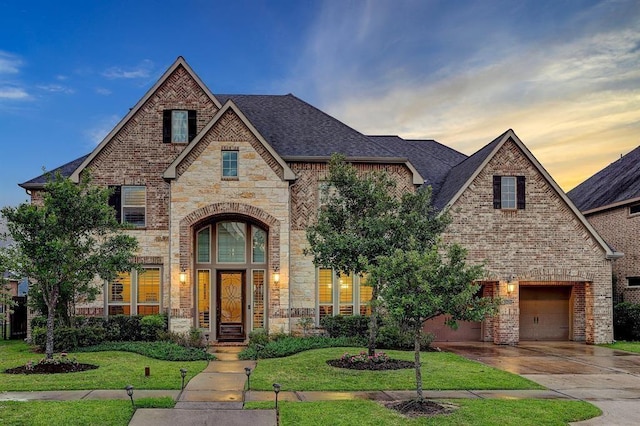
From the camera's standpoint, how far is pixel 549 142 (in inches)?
1119

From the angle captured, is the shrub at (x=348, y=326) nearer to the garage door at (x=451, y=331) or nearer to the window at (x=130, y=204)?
the garage door at (x=451, y=331)

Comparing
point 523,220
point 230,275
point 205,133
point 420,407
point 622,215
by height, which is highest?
point 205,133

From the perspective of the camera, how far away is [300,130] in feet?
78.0

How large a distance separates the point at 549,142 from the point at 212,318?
18681 millimetres

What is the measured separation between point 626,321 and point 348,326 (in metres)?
11.9

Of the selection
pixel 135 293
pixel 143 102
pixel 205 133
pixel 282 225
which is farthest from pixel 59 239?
pixel 143 102

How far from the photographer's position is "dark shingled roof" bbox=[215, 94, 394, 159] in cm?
2236

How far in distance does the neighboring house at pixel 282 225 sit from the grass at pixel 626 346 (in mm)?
514

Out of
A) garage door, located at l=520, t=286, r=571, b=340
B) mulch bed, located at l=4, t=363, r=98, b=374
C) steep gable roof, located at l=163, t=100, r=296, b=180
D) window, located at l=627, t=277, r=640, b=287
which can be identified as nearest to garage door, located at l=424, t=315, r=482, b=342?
garage door, located at l=520, t=286, r=571, b=340

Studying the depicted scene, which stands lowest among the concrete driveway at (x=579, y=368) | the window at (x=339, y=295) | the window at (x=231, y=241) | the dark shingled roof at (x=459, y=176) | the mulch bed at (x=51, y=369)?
the concrete driveway at (x=579, y=368)

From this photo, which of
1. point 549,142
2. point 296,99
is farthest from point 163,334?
point 549,142

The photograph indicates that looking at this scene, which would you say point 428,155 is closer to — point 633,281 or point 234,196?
point 633,281

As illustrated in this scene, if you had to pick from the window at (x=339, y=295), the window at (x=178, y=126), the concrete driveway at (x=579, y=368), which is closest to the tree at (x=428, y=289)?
the concrete driveway at (x=579, y=368)

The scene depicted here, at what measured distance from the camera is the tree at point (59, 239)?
14.5 m
